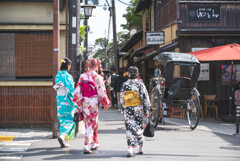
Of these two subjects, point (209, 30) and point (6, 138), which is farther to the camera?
point (209, 30)

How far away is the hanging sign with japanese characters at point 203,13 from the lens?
16281 mm

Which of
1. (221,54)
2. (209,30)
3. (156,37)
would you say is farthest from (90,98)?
(156,37)

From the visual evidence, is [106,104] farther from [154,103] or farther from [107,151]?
[154,103]

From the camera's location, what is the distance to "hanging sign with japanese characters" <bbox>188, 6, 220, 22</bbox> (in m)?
16.3

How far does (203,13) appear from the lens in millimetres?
16328

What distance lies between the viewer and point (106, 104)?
770 centimetres

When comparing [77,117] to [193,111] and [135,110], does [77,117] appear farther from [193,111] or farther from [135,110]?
[193,111]

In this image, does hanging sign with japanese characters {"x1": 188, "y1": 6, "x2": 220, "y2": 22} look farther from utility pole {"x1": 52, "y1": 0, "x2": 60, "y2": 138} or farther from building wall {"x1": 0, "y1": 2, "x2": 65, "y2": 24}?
utility pole {"x1": 52, "y1": 0, "x2": 60, "y2": 138}

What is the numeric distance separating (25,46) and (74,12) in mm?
2400

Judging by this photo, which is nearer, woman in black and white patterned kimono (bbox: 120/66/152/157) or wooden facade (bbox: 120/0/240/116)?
woman in black and white patterned kimono (bbox: 120/66/152/157)

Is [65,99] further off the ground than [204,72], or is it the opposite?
[204,72]

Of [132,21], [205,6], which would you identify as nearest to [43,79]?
[205,6]

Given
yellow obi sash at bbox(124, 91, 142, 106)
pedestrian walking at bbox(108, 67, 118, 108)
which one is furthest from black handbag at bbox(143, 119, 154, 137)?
pedestrian walking at bbox(108, 67, 118, 108)

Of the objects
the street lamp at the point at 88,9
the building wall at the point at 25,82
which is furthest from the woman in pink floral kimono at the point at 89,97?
the street lamp at the point at 88,9
